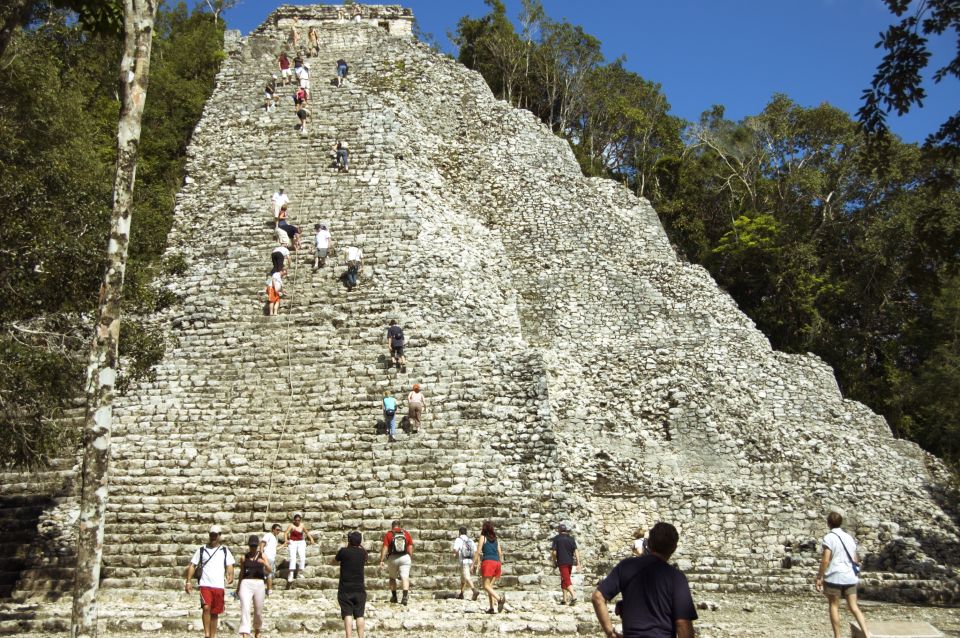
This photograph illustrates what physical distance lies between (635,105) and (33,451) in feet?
96.3

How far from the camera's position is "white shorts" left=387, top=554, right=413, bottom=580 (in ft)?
30.7

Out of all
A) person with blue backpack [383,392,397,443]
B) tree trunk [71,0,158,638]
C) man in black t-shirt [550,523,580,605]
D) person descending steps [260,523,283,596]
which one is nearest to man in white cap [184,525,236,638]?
tree trunk [71,0,158,638]

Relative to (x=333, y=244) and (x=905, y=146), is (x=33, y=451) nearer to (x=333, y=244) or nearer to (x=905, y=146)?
(x=333, y=244)

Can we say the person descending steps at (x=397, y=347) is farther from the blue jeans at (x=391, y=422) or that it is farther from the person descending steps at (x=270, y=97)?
the person descending steps at (x=270, y=97)

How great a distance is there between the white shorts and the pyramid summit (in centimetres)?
72

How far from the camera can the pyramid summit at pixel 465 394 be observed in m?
11.2

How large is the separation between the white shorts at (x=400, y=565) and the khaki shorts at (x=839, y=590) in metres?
4.58

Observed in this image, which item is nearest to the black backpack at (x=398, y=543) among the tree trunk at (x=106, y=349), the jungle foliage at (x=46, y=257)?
the tree trunk at (x=106, y=349)

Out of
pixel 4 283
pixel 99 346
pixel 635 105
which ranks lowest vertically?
pixel 99 346

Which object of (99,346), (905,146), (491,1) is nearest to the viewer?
(99,346)

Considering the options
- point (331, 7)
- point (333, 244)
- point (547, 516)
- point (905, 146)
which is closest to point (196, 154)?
point (333, 244)

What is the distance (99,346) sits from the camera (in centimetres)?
708

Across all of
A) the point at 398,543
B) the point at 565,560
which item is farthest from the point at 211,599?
the point at 565,560

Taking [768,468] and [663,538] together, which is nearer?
[663,538]
